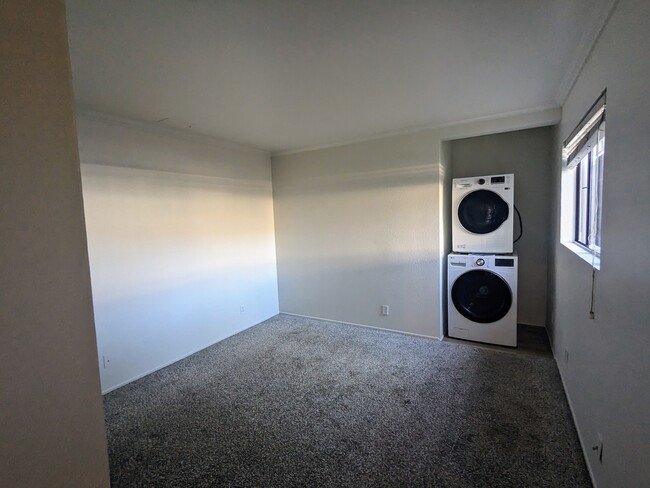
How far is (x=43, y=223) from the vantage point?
0.59m

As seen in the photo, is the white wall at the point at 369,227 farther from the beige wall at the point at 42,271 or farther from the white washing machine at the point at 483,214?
the beige wall at the point at 42,271

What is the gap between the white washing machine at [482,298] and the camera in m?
3.31

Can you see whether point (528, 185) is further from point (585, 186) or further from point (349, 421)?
point (349, 421)

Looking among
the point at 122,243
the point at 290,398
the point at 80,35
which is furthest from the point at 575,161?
the point at 122,243

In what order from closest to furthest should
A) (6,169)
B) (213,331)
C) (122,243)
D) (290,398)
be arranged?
1. (6,169)
2. (290,398)
3. (122,243)
4. (213,331)

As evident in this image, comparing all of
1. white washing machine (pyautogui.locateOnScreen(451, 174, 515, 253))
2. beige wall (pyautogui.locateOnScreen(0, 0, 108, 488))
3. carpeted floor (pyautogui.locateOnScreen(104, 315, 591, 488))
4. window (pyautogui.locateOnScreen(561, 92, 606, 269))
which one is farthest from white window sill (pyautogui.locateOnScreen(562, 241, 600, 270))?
beige wall (pyautogui.locateOnScreen(0, 0, 108, 488))

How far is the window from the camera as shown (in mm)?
1792

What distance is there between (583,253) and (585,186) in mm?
732

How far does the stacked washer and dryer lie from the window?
0.60 metres

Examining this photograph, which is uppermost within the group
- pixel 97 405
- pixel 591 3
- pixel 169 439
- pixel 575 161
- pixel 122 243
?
pixel 591 3

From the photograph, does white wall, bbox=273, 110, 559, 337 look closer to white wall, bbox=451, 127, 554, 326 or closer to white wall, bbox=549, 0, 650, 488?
white wall, bbox=451, 127, 554, 326

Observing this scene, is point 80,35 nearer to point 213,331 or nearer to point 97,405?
point 97,405

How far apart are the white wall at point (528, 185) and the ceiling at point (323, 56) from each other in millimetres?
917

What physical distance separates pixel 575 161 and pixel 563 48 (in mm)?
981
